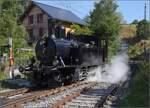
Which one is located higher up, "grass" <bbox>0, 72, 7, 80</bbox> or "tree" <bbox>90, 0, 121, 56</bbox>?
"tree" <bbox>90, 0, 121, 56</bbox>

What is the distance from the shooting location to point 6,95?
1560cm

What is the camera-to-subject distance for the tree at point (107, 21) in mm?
46009

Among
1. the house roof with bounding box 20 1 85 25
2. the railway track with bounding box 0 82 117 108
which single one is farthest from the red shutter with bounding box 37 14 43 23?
the railway track with bounding box 0 82 117 108

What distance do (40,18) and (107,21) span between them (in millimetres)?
15103

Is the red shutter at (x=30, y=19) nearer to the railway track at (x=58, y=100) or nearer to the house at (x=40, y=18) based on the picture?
the house at (x=40, y=18)

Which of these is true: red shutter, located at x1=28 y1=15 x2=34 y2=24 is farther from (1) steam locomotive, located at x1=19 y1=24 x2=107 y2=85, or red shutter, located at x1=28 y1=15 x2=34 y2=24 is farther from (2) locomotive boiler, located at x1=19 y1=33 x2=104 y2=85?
(2) locomotive boiler, located at x1=19 y1=33 x2=104 y2=85

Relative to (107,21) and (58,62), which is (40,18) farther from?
(58,62)

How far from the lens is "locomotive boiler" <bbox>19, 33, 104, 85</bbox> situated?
63.0 ft

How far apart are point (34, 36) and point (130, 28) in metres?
28.8

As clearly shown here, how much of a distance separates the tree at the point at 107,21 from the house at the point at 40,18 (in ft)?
16.5

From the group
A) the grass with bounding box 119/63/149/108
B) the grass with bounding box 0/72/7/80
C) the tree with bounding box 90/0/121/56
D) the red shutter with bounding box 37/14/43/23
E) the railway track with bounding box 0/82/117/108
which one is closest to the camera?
the railway track with bounding box 0/82/117/108

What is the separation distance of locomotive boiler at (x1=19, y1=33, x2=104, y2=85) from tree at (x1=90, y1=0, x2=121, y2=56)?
21.9m

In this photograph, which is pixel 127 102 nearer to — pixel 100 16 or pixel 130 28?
pixel 100 16

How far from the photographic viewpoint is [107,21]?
4881 centimetres
